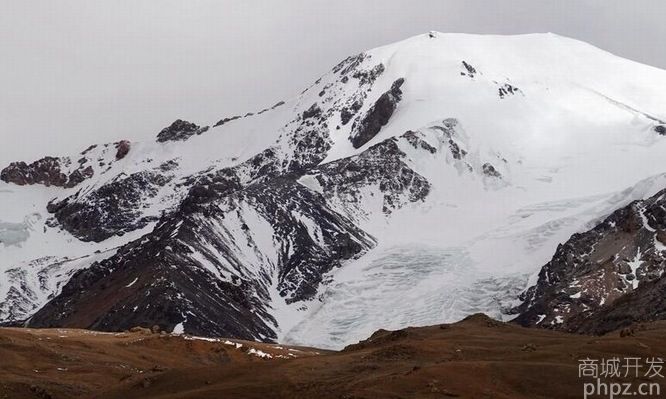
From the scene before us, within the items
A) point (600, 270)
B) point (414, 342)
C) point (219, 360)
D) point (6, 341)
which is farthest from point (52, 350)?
point (600, 270)

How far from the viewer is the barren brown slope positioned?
5666 cm

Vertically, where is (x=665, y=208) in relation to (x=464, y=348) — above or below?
above

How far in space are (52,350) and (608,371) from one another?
5095 centimetres

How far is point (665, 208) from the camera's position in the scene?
199875 mm

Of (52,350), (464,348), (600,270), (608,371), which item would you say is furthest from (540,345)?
(600,270)

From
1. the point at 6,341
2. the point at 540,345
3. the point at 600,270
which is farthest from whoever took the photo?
the point at 600,270

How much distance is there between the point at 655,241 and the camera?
196m

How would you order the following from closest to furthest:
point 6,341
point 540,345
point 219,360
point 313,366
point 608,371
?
point 608,371, point 313,366, point 540,345, point 6,341, point 219,360

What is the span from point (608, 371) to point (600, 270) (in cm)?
14124

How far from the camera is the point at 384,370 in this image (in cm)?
6300

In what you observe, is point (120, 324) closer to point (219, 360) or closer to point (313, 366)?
point (219, 360)

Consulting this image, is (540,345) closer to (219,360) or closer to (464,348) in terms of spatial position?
(464,348)

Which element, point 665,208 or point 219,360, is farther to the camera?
point 665,208

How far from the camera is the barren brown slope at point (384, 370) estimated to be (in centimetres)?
5666
